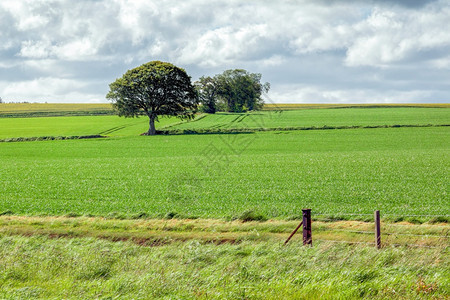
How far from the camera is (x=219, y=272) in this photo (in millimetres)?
9383

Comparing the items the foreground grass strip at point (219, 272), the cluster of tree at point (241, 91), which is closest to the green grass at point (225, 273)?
the foreground grass strip at point (219, 272)

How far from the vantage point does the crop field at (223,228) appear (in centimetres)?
865

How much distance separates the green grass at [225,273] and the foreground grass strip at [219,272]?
20 millimetres

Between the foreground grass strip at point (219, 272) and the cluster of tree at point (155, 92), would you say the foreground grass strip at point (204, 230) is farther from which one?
the cluster of tree at point (155, 92)

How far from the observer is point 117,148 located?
55094 millimetres

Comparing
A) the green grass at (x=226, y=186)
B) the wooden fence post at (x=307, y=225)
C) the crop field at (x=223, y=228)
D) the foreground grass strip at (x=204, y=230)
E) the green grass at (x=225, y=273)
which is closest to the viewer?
the green grass at (x=225, y=273)

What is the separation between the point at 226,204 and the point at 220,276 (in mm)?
11681

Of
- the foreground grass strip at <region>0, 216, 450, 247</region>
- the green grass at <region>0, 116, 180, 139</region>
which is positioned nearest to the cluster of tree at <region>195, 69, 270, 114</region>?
the foreground grass strip at <region>0, 216, 450, 247</region>

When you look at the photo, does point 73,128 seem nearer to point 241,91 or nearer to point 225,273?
point 241,91

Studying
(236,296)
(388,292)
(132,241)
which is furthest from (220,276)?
(132,241)

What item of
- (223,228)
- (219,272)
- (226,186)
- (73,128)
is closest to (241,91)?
(226,186)

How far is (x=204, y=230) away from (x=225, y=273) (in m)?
7.47

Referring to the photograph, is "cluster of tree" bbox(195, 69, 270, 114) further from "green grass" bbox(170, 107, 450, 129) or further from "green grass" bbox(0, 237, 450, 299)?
"green grass" bbox(170, 107, 450, 129)

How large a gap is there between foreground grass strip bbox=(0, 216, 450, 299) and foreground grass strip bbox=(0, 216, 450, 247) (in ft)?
6.96
